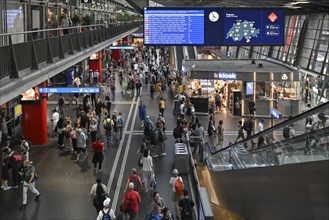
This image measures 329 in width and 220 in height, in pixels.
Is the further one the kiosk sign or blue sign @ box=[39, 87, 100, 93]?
the kiosk sign

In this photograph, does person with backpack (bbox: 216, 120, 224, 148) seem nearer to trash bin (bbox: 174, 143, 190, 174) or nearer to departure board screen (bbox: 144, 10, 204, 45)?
trash bin (bbox: 174, 143, 190, 174)

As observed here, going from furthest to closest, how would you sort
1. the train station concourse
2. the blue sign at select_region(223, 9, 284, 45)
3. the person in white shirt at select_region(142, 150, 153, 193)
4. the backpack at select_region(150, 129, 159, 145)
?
the backpack at select_region(150, 129, 159, 145)
the blue sign at select_region(223, 9, 284, 45)
the person in white shirt at select_region(142, 150, 153, 193)
the train station concourse

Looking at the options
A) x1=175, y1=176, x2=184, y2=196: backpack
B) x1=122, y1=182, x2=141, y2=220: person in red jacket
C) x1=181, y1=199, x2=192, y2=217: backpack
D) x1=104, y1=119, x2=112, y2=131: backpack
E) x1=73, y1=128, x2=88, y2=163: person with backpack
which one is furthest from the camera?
x1=104, y1=119, x2=112, y2=131: backpack

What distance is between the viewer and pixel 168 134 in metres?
22.5

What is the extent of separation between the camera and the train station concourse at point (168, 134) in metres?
8.03

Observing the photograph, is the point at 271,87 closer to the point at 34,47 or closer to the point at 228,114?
the point at 228,114

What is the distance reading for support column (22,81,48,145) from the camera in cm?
1975

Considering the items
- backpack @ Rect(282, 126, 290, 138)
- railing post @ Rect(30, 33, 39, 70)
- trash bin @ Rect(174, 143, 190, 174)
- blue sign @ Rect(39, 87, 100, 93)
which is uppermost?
railing post @ Rect(30, 33, 39, 70)

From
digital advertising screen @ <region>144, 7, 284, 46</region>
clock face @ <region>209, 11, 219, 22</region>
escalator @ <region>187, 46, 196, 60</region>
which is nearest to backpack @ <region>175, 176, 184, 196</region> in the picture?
digital advertising screen @ <region>144, 7, 284, 46</region>

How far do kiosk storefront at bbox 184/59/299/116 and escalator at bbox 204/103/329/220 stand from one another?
16.5m

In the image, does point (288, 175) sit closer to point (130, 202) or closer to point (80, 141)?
point (130, 202)

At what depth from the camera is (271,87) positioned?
28.1 m

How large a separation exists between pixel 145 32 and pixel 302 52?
922 inches

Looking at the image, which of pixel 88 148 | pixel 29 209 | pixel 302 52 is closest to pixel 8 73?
pixel 29 209
